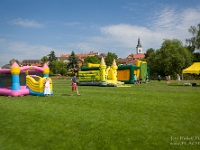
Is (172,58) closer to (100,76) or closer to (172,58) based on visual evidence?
(172,58)

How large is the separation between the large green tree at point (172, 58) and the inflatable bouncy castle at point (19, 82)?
4056 centimetres

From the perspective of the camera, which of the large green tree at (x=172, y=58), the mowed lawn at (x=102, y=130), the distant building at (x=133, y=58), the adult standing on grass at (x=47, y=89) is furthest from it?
the distant building at (x=133, y=58)

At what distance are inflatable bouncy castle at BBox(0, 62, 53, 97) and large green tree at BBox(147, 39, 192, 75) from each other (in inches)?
1597

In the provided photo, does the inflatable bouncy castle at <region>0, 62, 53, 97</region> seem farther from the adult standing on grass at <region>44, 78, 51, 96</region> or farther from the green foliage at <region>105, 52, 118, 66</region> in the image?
the green foliage at <region>105, 52, 118, 66</region>

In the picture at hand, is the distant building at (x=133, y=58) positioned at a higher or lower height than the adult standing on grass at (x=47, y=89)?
higher

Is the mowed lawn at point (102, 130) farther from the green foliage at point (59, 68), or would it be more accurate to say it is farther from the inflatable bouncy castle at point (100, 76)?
the green foliage at point (59, 68)

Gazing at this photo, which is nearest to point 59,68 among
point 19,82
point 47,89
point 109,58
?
point 109,58

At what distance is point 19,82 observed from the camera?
15680 mm

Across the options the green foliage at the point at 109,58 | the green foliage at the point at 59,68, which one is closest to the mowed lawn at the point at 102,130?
the green foliage at the point at 109,58

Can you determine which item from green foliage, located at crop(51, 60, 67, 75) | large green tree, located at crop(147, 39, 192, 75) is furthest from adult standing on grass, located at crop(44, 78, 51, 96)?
green foliage, located at crop(51, 60, 67, 75)

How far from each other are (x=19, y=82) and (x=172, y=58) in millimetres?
42191

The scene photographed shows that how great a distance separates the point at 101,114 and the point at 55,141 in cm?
291

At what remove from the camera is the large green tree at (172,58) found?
4931 centimetres

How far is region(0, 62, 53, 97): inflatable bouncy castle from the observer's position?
15.0 metres
